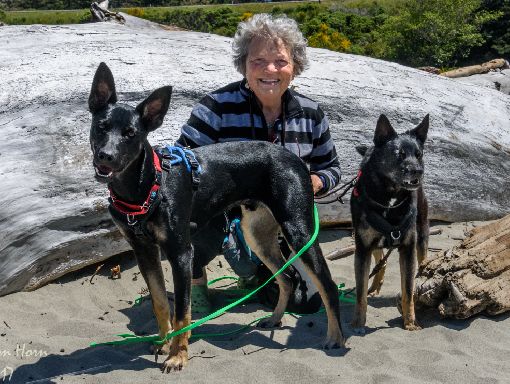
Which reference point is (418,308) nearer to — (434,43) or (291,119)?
(291,119)

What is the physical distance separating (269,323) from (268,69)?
5.91ft

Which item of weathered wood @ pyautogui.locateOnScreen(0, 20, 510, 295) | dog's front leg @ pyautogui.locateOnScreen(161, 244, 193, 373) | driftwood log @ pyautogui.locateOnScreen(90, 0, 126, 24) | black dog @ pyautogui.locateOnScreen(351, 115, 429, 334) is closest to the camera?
dog's front leg @ pyautogui.locateOnScreen(161, 244, 193, 373)

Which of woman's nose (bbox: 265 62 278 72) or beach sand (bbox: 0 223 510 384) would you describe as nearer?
beach sand (bbox: 0 223 510 384)

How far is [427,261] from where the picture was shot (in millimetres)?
4852

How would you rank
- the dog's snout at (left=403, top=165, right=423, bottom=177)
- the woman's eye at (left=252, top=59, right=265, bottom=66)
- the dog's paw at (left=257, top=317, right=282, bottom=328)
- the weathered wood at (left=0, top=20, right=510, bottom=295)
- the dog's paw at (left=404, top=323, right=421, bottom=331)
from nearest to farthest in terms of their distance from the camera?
the dog's snout at (left=403, top=165, right=423, bottom=177) → the dog's paw at (left=404, top=323, right=421, bottom=331) → the dog's paw at (left=257, top=317, right=282, bottom=328) → the woman's eye at (left=252, top=59, right=265, bottom=66) → the weathered wood at (left=0, top=20, right=510, bottom=295)

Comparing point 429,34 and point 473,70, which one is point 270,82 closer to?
point 473,70

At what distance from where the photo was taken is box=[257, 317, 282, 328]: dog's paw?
471 cm

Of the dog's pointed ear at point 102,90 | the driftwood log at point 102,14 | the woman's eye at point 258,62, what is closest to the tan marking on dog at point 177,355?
the dog's pointed ear at point 102,90

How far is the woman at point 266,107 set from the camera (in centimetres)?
483

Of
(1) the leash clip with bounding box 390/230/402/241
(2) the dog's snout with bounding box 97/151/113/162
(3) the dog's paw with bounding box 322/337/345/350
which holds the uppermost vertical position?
(2) the dog's snout with bounding box 97/151/113/162

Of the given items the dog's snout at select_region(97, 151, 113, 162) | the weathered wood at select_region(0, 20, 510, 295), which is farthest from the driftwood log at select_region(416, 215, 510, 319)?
the dog's snout at select_region(97, 151, 113, 162)

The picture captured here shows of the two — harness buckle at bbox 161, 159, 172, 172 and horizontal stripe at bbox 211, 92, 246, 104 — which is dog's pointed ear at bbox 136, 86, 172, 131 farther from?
horizontal stripe at bbox 211, 92, 246, 104

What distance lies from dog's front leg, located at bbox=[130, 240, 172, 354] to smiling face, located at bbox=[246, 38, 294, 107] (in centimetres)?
154

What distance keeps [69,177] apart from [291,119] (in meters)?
1.75
